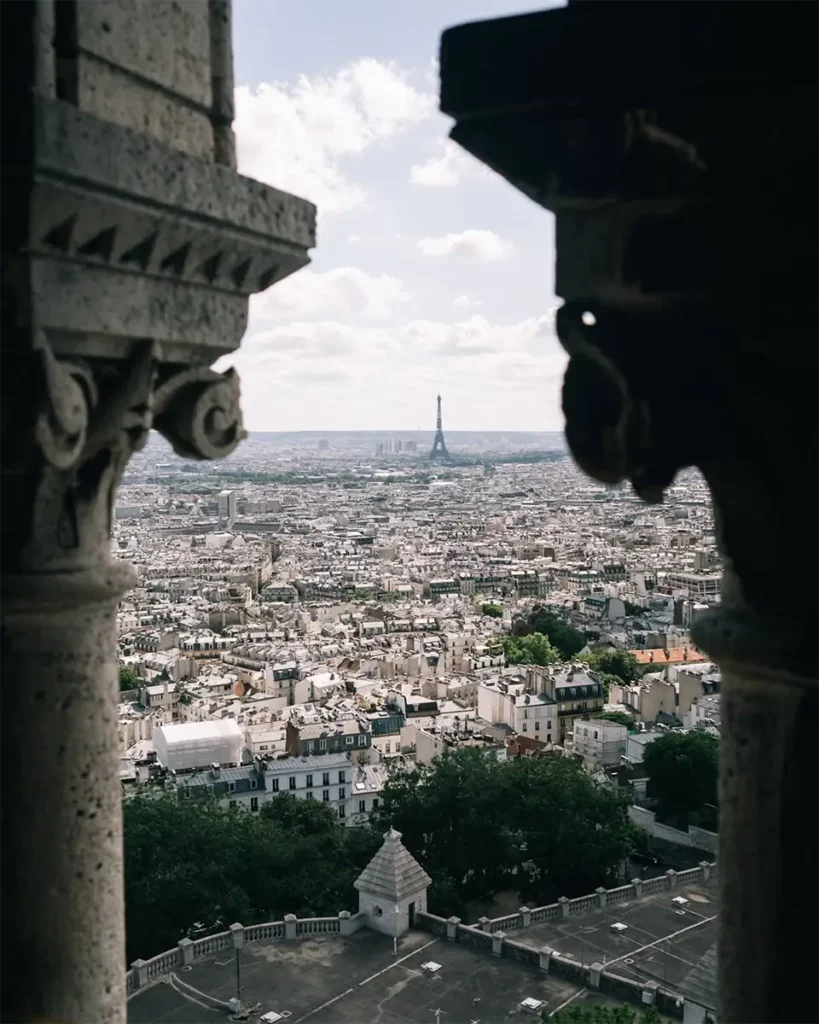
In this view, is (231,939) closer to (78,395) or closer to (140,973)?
(140,973)

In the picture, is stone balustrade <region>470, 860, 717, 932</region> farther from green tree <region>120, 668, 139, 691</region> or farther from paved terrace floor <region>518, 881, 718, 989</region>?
green tree <region>120, 668, 139, 691</region>

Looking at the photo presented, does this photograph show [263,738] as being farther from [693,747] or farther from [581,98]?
[581,98]

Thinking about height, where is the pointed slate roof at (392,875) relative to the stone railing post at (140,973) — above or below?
above

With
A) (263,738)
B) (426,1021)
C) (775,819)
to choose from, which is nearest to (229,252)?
(775,819)

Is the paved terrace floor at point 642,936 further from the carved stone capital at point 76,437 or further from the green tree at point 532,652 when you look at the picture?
the green tree at point 532,652

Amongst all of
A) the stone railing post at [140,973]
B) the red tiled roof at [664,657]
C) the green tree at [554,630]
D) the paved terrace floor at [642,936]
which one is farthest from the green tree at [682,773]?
the green tree at [554,630]

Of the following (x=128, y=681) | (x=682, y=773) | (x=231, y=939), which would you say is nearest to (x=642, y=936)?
(x=231, y=939)

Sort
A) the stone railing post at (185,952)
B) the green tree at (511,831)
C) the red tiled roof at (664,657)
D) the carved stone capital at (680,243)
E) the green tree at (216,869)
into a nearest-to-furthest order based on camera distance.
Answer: the carved stone capital at (680,243) → the stone railing post at (185,952) → the green tree at (216,869) → the green tree at (511,831) → the red tiled roof at (664,657)
